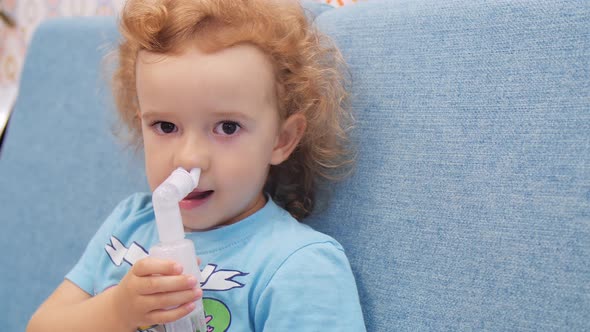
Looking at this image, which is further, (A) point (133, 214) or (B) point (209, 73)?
(A) point (133, 214)

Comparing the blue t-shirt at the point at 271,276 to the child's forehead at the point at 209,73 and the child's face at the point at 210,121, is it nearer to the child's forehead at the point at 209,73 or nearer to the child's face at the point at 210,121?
the child's face at the point at 210,121

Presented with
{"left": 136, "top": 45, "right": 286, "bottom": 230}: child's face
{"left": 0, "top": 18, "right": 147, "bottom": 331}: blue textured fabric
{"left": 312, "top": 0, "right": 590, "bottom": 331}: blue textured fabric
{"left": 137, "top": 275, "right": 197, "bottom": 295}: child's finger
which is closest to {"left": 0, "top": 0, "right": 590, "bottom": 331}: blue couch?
{"left": 312, "top": 0, "right": 590, "bottom": 331}: blue textured fabric

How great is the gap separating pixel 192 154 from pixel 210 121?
0.16 feet

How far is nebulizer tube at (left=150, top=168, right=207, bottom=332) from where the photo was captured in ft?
2.18

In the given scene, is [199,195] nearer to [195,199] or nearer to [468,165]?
[195,199]

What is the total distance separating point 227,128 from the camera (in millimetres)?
772

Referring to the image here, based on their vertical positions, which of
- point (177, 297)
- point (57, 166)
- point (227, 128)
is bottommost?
point (57, 166)

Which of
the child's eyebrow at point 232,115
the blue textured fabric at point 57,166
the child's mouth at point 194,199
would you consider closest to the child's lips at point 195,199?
the child's mouth at point 194,199

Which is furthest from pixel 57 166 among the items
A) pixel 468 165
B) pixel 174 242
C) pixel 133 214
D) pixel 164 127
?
pixel 468 165

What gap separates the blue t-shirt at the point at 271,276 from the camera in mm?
716

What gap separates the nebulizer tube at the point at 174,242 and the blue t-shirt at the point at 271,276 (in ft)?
0.25

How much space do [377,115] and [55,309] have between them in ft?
1.78

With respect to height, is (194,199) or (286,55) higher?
(286,55)

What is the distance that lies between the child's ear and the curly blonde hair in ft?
0.03
